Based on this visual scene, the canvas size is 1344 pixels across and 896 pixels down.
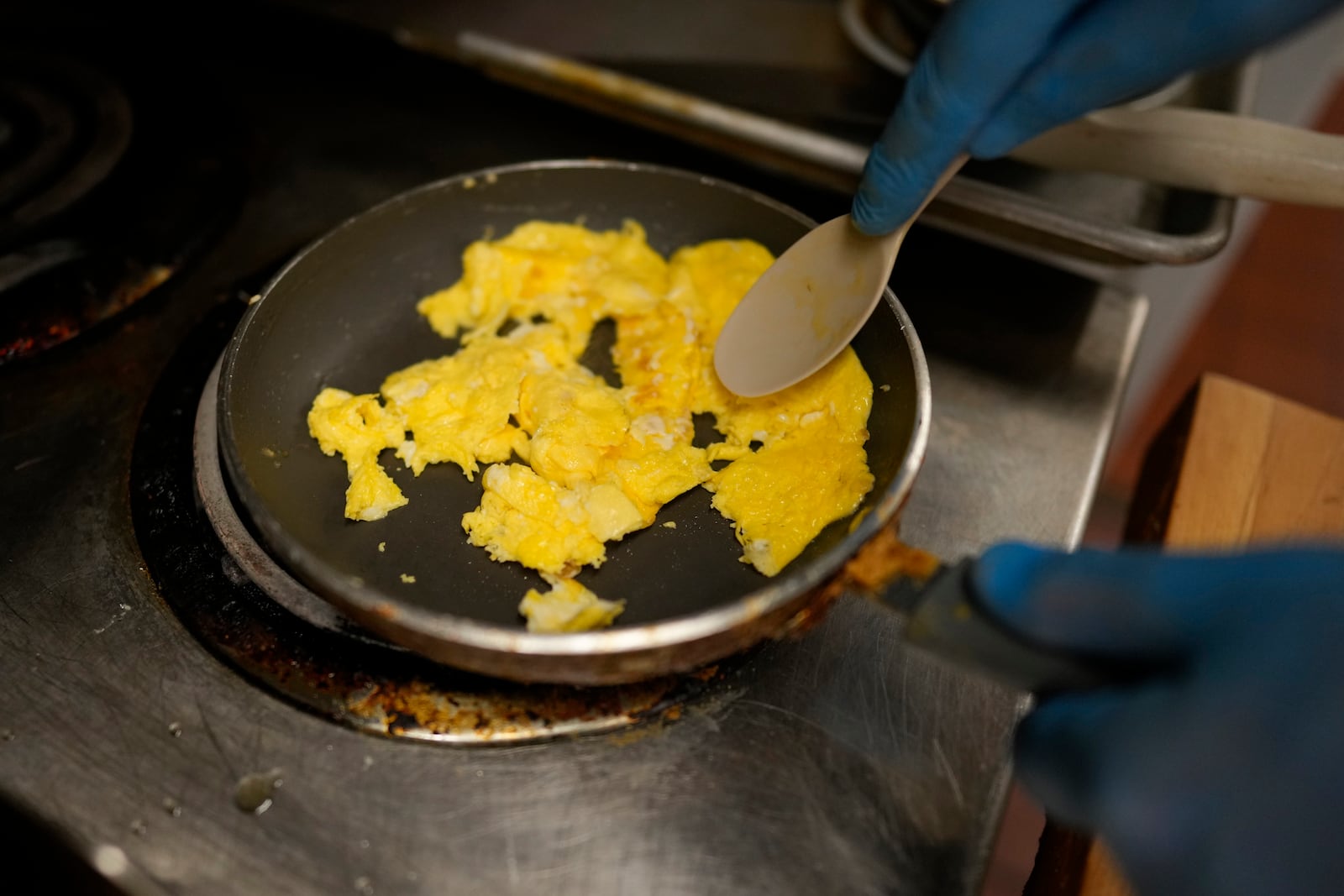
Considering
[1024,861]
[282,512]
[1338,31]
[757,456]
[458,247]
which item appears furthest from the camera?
[1338,31]

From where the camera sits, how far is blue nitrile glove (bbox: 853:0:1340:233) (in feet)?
2.87

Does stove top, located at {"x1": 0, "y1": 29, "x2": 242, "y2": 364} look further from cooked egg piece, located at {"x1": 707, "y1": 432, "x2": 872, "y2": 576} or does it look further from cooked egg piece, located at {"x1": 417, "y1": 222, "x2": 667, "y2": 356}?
cooked egg piece, located at {"x1": 707, "y1": 432, "x2": 872, "y2": 576}

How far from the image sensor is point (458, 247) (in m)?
1.44

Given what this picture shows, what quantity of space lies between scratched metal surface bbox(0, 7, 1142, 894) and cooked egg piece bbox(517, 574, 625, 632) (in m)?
0.14

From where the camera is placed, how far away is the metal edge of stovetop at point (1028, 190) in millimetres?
1271

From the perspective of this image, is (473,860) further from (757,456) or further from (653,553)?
(757,456)

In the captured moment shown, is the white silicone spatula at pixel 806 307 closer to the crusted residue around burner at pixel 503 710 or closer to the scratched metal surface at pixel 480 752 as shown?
the scratched metal surface at pixel 480 752

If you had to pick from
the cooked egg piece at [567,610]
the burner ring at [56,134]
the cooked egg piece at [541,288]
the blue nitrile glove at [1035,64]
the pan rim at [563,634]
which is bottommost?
the cooked egg piece at [567,610]

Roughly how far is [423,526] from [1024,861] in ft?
6.22

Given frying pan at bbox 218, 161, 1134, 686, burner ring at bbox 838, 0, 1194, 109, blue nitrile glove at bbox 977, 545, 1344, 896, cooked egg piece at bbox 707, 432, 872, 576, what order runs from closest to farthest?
1. blue nitrile glove at bbox 977, 545, 1344, 896
2. frying pan at bbox 218, 161, 1134, 686
3. cooked egg piece at bbox 707, 432, 872, 576
4. burner ring at bbox 838, 0, 1194, 109

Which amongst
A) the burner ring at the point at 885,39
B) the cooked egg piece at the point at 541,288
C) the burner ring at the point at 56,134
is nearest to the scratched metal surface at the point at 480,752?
the burner ring at the point at 56,134

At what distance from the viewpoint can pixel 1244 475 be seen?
1229 millimetres

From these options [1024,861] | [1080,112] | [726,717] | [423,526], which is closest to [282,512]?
[423,526]

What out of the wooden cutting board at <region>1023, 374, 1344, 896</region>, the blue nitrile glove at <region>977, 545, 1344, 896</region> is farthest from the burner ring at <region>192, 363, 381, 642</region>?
the wooden cutting board at <region>1023, 374, 1344, 896</region>
